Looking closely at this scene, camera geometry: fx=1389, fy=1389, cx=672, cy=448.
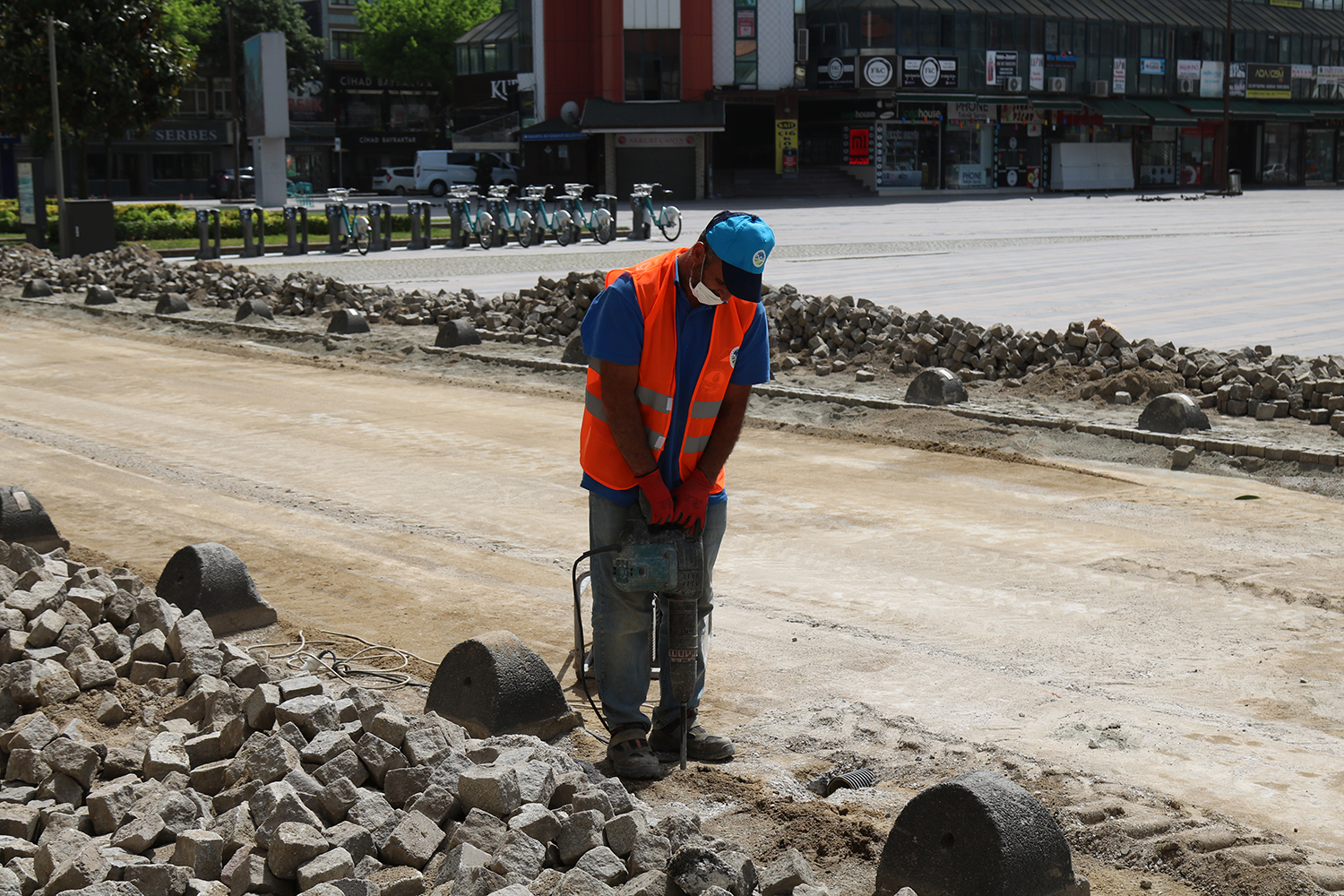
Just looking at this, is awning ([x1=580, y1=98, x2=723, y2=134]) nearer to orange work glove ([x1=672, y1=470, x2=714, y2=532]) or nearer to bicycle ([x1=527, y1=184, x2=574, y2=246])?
bicycle ([x1=527, y1=184, x2=574, y2=246])

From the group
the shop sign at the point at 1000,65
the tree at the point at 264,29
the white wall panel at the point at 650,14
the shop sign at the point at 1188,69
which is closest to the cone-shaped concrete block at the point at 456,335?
the white wall panel at the point at 650,14

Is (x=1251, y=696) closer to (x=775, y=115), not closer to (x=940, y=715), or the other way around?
(x=940, y=715)

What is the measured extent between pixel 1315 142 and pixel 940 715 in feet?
260

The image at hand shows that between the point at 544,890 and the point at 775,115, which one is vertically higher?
the point at 775,115

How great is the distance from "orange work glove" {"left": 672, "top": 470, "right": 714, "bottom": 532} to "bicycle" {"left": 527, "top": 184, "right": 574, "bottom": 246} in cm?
2977

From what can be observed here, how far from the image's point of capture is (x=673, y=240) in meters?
33.8

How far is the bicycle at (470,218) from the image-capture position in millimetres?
32781

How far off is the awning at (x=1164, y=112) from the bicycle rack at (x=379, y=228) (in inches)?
1756

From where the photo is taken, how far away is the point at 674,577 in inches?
171

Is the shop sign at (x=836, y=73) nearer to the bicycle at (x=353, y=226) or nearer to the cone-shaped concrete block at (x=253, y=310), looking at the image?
the bicycle at (x=353, y=226)

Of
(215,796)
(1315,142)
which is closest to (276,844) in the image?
(215,796)

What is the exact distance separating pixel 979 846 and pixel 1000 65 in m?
62.1

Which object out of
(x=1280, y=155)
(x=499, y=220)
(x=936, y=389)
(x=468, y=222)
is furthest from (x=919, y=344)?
(x=1280, y=155)

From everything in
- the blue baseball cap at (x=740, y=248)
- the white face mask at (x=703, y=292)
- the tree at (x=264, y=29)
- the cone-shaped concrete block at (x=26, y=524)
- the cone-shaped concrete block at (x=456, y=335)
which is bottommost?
the cone-shaped concrete block at (x=26, y=524)
